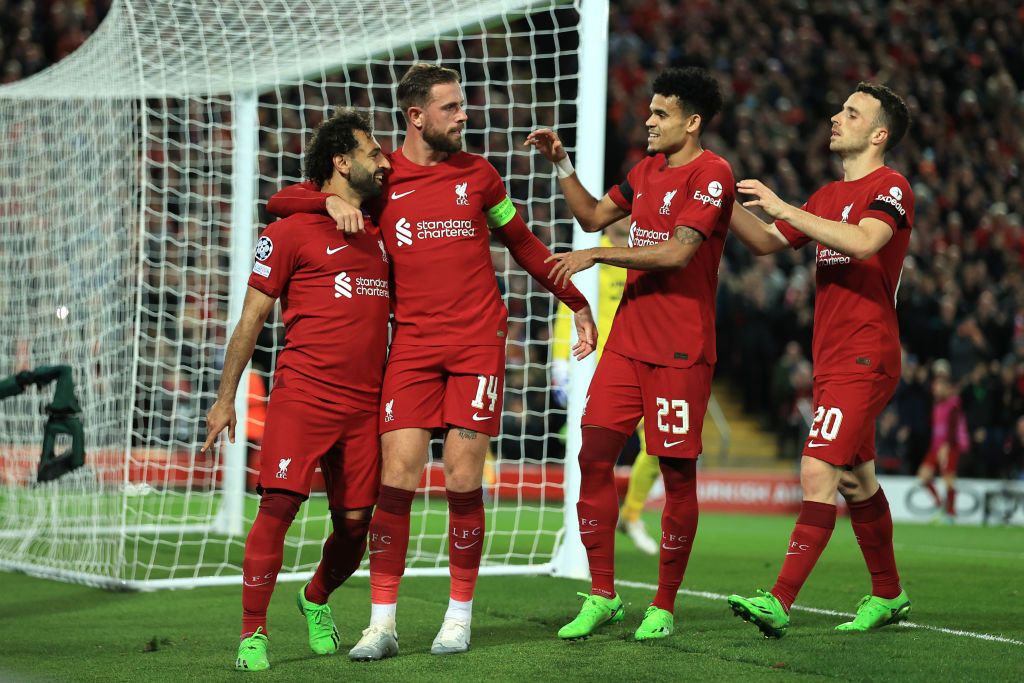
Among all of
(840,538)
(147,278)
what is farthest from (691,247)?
(147,278)

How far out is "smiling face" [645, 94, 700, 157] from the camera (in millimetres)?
5371

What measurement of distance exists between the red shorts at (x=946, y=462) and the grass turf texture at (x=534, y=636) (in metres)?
6.68

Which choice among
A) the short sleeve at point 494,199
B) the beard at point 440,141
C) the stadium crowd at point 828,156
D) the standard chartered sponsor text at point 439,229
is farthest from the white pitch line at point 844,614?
the stadium crowd at point 828,156

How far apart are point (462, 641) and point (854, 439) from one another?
1790 mm

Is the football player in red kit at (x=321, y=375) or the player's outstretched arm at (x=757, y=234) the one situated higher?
the player's outstretched arm at (x=757, y=234)

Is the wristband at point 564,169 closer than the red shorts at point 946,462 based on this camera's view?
Yes

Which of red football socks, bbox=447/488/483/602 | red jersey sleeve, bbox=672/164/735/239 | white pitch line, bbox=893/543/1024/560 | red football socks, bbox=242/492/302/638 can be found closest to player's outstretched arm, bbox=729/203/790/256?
red jersey sleeve, bbox=672/164/735/239

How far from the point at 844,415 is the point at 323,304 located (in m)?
2.15

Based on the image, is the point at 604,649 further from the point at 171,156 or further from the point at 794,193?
the point at 794,193

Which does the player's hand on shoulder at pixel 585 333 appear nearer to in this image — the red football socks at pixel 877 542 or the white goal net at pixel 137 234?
the red football socks at pixel 877 542

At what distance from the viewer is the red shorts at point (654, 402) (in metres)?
5.23

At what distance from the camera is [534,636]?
540 centimetres

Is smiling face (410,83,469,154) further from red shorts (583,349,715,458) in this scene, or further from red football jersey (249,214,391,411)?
red shorts (583,349,715,458)

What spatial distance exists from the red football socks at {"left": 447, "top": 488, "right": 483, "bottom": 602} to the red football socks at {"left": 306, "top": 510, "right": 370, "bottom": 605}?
0.35 metres
